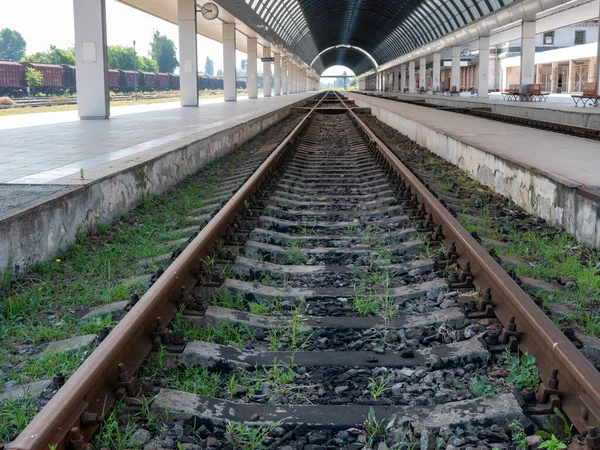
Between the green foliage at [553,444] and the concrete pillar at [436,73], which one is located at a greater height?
the concrete pillar at [436,73]

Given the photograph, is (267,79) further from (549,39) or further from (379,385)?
(379,385)

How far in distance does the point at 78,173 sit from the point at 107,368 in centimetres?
→ 508

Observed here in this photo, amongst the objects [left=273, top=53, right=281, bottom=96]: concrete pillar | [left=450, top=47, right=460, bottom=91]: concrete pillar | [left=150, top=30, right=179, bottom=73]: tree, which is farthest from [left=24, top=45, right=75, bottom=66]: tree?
[left=450, top=47, right=460, bottom=91]: concrete pillar

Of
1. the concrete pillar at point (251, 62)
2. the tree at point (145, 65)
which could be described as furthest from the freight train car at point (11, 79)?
the tree at point (145, 65)

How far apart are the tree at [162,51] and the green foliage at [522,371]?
149 meters

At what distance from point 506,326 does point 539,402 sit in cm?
73

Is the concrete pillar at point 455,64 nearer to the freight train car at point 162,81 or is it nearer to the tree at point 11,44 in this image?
the freight train car at point 162,81

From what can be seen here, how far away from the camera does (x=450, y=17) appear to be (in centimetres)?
4725

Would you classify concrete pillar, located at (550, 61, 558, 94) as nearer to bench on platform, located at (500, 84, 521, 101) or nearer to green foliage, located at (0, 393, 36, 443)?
bench on platform, located at (500, 84, 521, 101)

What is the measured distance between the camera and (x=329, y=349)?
3.74m

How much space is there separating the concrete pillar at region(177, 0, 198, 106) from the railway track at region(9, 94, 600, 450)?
24.7m

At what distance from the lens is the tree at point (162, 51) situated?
145 m

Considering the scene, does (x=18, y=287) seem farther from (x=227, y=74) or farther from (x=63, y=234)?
(x=227, y=74)

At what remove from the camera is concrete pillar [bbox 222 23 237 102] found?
38.4 m
